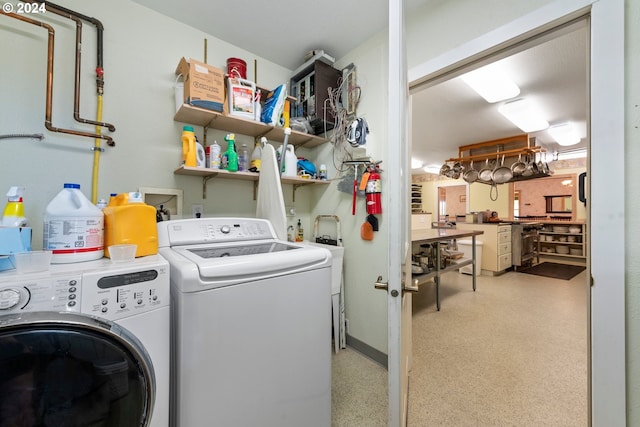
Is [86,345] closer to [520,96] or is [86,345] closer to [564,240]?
[520,96]

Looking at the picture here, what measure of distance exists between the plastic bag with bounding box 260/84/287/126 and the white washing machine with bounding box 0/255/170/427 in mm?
1315

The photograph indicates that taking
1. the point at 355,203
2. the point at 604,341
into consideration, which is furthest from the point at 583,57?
the point at 604,341

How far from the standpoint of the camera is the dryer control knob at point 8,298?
0.59 meters

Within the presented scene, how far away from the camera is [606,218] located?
3.04 ft

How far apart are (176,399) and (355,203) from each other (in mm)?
1590

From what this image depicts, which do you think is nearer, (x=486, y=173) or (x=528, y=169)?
(x=528, y=169)

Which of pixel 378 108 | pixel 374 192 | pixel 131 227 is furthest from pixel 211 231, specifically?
pixel 378 108

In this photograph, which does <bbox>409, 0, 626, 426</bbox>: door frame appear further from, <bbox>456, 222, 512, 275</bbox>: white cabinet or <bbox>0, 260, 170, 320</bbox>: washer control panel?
<bbox>456, 222, 512, 275</bbox>: white cabinet

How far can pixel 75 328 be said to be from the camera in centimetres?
65

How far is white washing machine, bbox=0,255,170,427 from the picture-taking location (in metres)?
0.61

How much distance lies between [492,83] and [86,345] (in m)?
3.47

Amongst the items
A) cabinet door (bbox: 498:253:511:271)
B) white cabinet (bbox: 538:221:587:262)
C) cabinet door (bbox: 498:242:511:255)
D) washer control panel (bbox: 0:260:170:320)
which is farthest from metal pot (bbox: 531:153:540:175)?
washer control panel (bbox: 0:260:170:320)

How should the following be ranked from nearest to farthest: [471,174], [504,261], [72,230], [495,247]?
[72,230] < [495,247] < [504,261] < [471,174]

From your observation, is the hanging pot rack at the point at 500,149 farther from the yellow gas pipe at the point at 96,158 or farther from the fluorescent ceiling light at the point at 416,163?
the yellow gas pipe at the point at 96,158
